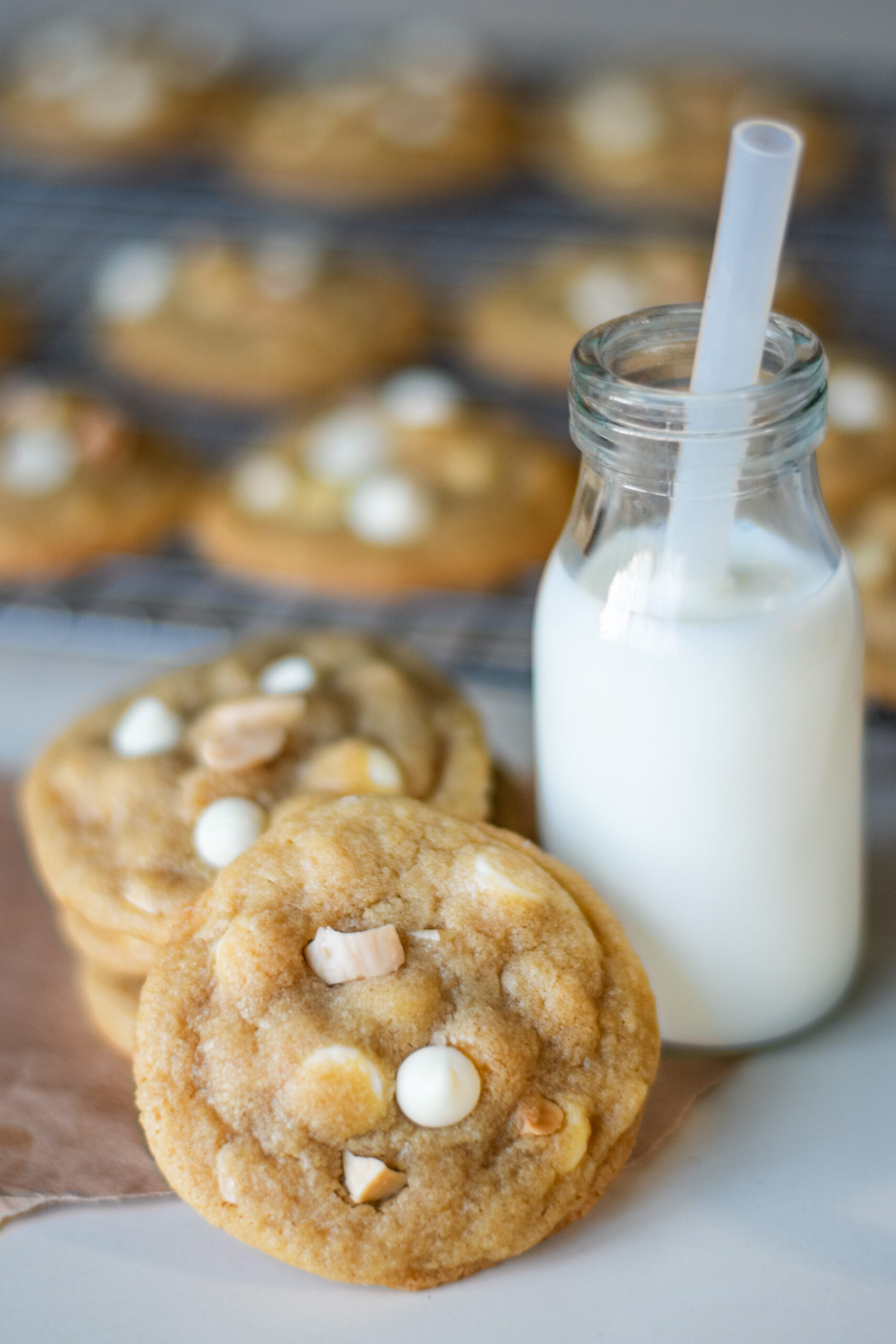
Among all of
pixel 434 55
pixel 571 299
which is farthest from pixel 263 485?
pixel 434 55

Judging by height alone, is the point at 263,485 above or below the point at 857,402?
below

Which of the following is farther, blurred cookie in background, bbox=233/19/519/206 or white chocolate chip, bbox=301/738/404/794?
blurred cookie in background, bbox=233/19/519/206

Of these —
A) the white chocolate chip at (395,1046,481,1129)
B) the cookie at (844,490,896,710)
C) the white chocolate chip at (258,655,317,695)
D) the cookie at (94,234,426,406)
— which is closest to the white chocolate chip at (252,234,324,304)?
the cookie at (94,234,426,406)

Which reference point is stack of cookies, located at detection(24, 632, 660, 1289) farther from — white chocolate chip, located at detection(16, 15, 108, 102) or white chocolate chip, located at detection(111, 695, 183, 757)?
white chocolate chip, located at detection(16, 15, 108, 102)

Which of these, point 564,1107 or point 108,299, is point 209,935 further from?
point 108,299

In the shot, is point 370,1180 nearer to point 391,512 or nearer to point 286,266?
point 391,512

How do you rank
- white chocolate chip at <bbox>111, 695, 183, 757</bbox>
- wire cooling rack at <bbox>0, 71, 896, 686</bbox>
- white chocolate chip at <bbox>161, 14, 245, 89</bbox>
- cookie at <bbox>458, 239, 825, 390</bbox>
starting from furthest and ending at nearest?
white chocolate chip at <bbox>161, 14, 245, 89</bbox> < cookie at <bbox>458, 239, 825, 390</bbox> < wire cooling rack at <bbox>0, 71, 896, 686</bbox> < white chocolate chip at <bbox>111, 695, 183, 757</bbox>

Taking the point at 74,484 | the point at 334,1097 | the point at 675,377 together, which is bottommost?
the point at 74,484

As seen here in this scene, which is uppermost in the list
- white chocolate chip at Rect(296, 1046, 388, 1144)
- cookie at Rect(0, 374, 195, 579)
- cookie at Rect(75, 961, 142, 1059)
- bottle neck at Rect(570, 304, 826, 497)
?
bottle neck at Rect(570, 304, 826, 497)
